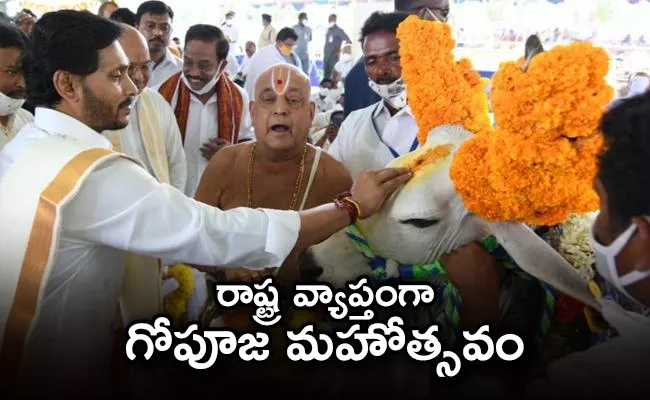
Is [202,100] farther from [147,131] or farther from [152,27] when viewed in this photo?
[152,27]

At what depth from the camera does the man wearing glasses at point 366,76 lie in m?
2.97

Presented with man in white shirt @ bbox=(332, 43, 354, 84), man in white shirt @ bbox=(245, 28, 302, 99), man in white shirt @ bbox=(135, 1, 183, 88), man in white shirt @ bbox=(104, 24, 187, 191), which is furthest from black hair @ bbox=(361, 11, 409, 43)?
man in white shirt @ bbox=(332, 43, 354, 84)

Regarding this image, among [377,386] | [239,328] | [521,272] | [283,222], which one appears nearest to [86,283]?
[239,328]

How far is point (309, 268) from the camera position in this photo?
67.6 inches

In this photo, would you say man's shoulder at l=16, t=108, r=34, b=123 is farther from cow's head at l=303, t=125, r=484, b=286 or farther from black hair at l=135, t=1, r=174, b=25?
cow's head at l=303, t=125, r=484, b=286

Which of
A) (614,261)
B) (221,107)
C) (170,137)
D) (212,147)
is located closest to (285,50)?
(221,107)

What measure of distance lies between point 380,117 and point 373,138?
0.14m

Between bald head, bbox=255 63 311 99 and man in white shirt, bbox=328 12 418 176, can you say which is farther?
man in white shirt, bbox=328 12 418 176

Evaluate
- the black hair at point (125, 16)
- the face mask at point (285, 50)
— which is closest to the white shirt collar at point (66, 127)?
the black hair at point (125, 16)

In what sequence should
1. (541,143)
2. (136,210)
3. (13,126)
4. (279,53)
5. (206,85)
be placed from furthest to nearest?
(279,53)
(206,85)
(13,126)
(136,210)
(541,143)

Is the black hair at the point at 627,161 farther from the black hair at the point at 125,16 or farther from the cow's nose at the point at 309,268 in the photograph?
the black hair at the point at 125,16

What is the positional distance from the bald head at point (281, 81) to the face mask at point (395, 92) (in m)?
0.43

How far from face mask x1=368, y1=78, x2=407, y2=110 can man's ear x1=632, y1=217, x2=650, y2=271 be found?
1314 mm

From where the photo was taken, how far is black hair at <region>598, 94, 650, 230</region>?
3.68 ft
